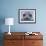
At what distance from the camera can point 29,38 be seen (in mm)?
3965

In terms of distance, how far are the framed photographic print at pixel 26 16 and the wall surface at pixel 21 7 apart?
0.34 ft

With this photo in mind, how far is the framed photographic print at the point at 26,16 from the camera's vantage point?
14.8 feet

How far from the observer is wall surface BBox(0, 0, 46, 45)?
4.52 m

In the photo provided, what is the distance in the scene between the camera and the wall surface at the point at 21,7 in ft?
14.8

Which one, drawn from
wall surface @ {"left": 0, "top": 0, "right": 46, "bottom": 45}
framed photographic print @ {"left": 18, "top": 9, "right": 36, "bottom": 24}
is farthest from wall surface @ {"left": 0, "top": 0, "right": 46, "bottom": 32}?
framed photographic print @ {"left": 18, "top": 9, "right": 36, "bottom": 24}

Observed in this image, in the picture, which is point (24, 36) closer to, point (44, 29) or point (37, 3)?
point (44, 29)

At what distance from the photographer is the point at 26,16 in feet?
14.9

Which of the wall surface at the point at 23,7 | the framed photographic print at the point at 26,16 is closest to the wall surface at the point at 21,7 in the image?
the wall surface at the point at 23,7

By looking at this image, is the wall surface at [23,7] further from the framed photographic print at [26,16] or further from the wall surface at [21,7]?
the framed photographic print at [26,16]

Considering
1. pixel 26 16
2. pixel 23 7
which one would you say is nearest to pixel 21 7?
pixel 23 7

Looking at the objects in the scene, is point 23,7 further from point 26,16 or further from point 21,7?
point 26,16

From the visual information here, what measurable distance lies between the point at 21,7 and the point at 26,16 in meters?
0.36

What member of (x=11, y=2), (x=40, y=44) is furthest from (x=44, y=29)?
(x=11, y=2)

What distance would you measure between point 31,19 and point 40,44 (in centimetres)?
99
